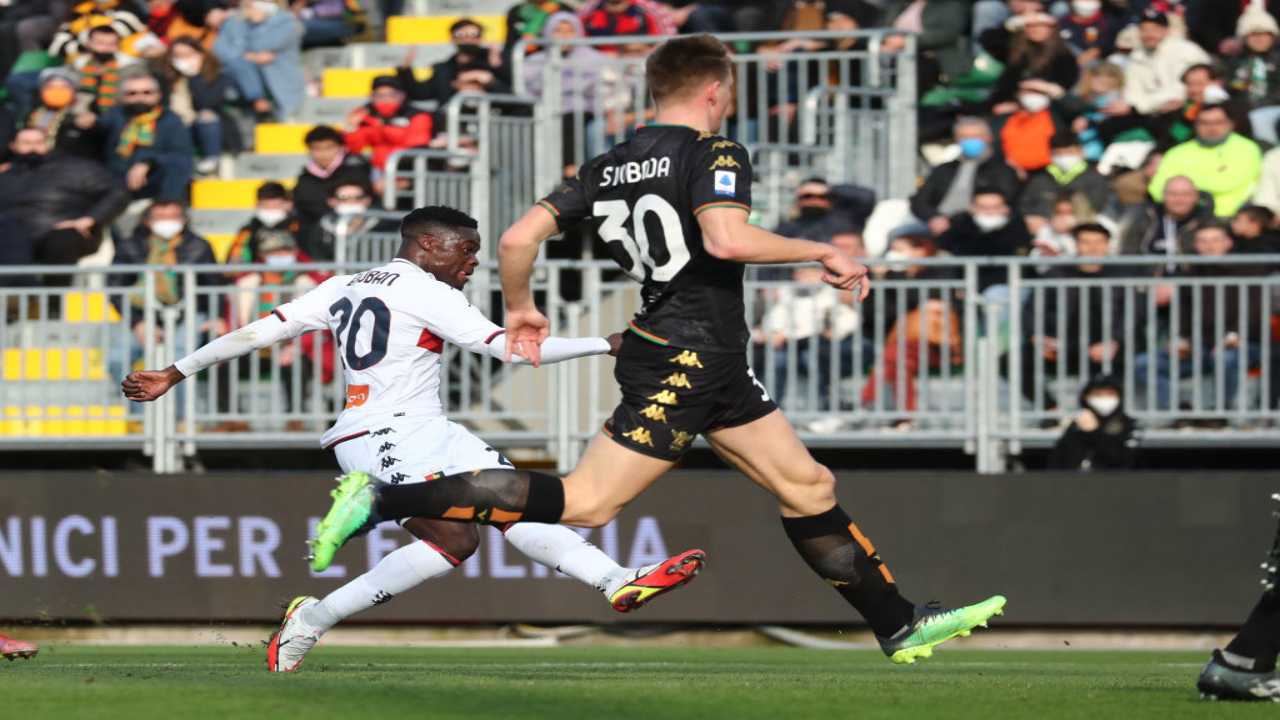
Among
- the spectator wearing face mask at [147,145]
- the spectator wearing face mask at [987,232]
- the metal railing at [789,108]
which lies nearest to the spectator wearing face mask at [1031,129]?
the spectator wearing face mask at [987,232]

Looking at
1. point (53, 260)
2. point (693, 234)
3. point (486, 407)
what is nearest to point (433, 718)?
point (693, 234)

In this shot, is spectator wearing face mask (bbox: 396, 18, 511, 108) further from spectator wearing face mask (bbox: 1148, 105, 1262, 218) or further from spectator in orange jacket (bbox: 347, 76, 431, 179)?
spectator wearing face mask (bbox: 1148, 105, 1262, 218)

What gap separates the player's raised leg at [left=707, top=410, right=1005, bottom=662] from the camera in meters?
7.98

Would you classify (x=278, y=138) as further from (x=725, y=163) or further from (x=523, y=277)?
(x=725, y=163)

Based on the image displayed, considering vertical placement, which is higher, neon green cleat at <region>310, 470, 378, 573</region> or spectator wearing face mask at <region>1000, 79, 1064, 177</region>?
spectator wearing face mask at <region>1000, 79, 1064, 177</region>

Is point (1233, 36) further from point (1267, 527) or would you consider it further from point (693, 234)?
point (693, 234)

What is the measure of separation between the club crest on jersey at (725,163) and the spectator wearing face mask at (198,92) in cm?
1259

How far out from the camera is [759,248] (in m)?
7.43

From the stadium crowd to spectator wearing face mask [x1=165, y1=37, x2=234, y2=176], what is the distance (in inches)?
0.8

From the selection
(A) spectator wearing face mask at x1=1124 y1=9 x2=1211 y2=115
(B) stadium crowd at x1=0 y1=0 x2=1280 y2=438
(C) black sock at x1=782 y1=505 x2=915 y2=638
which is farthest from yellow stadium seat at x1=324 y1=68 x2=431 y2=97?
(C) black sock at x1=782 y1=505 x2=915 y2=638

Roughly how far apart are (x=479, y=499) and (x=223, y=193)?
12254 mm

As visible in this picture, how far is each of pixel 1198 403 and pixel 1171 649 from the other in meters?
1.58

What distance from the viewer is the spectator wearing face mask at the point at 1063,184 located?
15.6 metres

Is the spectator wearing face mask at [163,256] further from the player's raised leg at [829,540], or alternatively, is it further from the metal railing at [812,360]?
the player's raised leg at [829,540]
